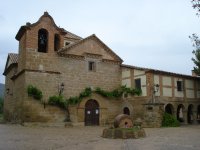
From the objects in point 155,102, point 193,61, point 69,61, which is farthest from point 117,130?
point 193,61

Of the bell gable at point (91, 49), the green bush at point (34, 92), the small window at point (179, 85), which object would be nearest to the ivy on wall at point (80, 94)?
the green bush at point (34, 92)

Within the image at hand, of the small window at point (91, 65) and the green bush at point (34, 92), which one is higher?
the small window at point (91, 65)

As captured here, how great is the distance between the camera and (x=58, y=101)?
24719mm

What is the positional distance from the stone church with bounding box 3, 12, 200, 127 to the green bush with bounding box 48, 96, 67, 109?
0.36 meters

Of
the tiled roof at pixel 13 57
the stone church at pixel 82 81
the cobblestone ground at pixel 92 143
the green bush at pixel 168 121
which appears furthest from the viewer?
the tiled roof at pixel 13 57

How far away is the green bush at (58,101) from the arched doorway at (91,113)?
257 cm

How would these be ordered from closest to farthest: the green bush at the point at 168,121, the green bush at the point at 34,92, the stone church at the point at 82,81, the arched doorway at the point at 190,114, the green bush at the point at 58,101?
the green bush at the point at 34,92 < the green bush at the point at 168,121 < the stone church at the point at 82,81 < the green bush at the point at 58,101 < the arched doorway at the point at 190,114

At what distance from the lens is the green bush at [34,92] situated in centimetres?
2367

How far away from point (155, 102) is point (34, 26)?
12.3 meters

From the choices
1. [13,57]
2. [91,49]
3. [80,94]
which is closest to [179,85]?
[91,49]

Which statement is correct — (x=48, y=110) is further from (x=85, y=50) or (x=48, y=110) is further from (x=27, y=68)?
(x=85, y=50)

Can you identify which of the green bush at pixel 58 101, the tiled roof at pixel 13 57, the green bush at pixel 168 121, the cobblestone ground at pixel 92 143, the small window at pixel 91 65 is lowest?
the cobblestone ground at pixel 92 143

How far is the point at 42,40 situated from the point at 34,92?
5.08 metres

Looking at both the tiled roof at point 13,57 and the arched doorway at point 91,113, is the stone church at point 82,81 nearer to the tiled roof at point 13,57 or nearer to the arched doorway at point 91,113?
the arched doorway at point 91,113
